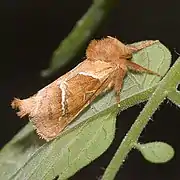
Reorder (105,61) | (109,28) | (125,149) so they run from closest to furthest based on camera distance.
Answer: (125,149)
(105,61)
(109,28)

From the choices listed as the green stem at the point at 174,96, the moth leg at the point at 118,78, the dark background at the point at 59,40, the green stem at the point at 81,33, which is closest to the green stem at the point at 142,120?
the green stem at the point at 174,96

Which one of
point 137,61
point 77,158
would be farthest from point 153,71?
point 77,158

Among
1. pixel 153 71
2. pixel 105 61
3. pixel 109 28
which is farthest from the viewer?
pixel 109 28

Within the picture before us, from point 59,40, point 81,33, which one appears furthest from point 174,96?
point 59,40

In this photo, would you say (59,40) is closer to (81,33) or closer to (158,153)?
(81,33)

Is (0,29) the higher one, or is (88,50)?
(88,50)

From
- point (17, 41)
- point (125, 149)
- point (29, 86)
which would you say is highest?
point (125, 149)

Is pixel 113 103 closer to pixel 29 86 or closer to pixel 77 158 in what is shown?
pixel 77 158
